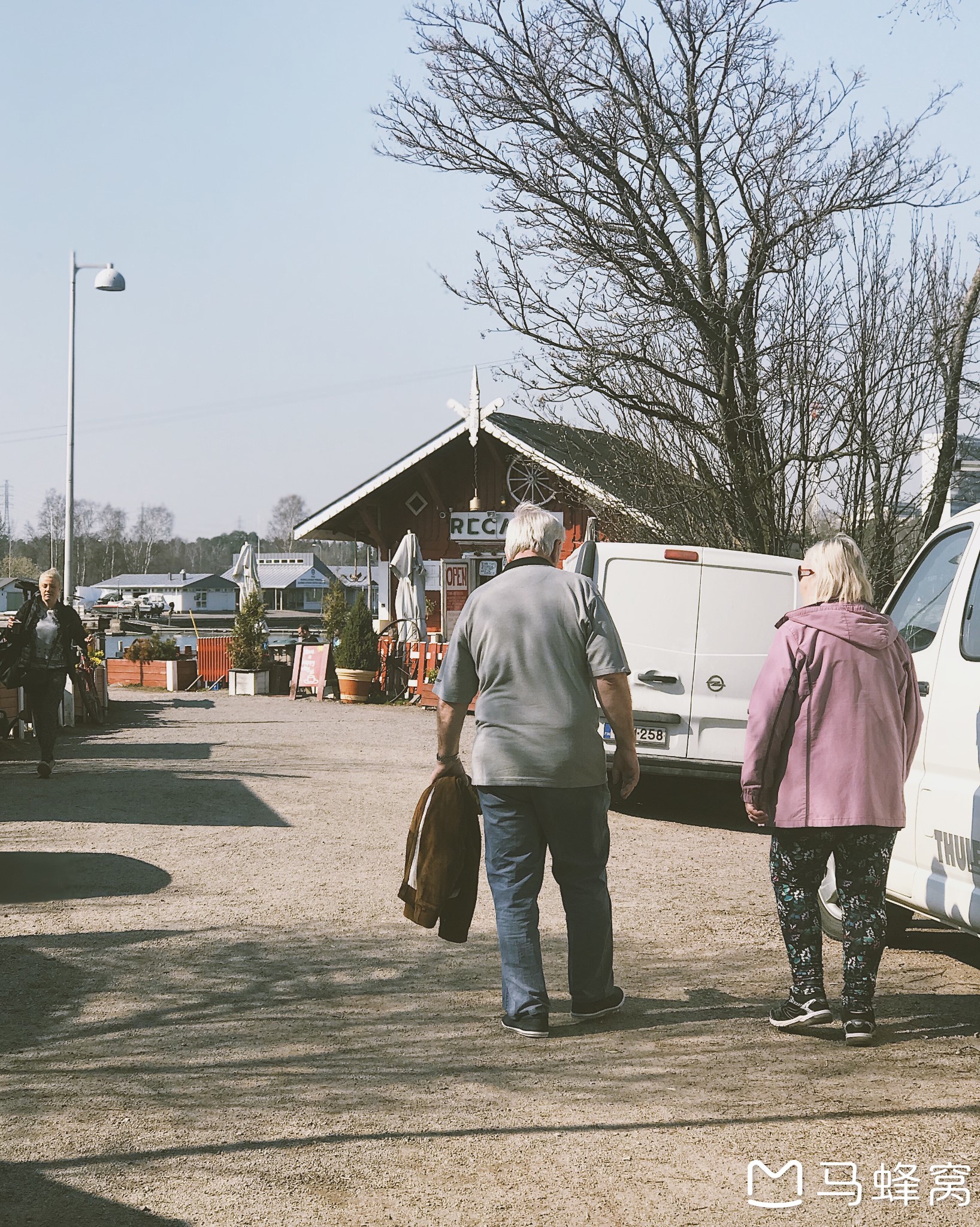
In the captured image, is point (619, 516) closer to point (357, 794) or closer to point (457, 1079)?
point (357, 794)

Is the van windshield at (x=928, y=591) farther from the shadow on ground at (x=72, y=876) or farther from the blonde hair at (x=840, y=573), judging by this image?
the shadow on ground at (x=72, y=876)

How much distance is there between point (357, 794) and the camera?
11.6m

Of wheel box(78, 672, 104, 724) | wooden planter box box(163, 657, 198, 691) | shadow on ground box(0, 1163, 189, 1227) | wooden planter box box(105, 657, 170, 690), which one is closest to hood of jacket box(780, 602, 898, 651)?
shadow on ground box(0, 1163, 189, 1227)

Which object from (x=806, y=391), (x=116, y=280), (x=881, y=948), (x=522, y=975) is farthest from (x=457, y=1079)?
(x=116, y=280)

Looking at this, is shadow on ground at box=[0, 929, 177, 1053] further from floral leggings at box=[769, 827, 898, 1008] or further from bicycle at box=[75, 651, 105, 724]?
bicycle at box=[75, 651, 105, 724]

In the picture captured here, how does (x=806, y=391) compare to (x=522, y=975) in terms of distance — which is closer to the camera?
(x=522, y=975)

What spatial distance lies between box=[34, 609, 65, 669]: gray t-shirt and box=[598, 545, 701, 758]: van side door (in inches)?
183

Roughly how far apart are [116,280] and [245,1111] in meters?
26.1

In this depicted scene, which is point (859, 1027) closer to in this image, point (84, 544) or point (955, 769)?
point (955, 769)

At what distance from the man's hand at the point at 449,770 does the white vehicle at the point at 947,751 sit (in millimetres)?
1685

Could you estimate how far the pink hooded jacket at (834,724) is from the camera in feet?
15.5

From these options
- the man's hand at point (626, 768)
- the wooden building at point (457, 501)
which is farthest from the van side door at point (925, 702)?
the wooden building at point (457, 501)

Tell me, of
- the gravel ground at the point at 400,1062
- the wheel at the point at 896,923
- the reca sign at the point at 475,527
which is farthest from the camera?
the reca sign at the point at 475,527

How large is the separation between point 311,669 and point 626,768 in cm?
2041
